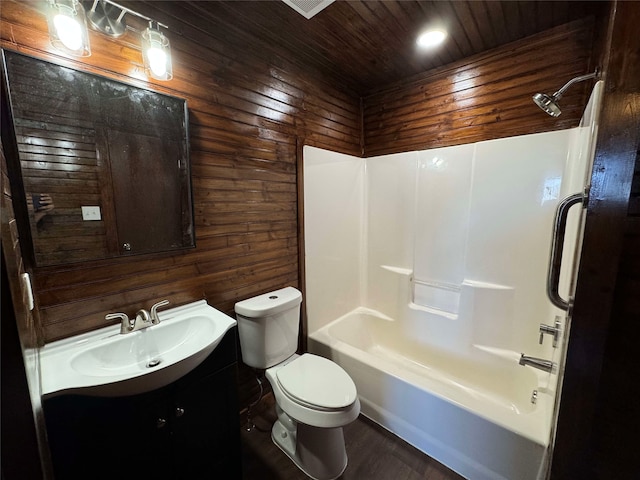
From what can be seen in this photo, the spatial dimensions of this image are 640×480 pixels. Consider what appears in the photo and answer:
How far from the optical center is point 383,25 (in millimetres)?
1521

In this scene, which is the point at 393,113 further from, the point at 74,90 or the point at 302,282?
the point at 74,90

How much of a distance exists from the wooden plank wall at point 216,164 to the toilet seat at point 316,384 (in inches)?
21.0

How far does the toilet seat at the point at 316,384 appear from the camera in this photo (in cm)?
129

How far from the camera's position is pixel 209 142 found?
1452 millimetres

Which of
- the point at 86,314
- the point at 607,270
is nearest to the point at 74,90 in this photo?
the point at 86,314

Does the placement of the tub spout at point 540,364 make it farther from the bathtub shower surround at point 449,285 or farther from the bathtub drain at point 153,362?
the bathtub drain at point 153,362

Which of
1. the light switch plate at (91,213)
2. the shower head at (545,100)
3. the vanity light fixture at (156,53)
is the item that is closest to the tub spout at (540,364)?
the shower head at (545,100)

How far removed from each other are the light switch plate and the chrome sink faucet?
43cm

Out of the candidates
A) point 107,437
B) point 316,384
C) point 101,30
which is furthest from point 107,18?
point 316,384

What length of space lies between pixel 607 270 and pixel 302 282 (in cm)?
164

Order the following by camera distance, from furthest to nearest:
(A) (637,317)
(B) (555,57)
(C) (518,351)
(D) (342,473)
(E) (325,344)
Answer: (E) (325,344) < (C) (518,351) < (B) (555,57) < (D) (342,473) < (A) (637,317)

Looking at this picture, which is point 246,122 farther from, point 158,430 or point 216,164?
point 158,430

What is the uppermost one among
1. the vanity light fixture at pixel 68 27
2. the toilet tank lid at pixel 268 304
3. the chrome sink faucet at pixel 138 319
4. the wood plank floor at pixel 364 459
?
the vanity light fixture at pixel 68 27

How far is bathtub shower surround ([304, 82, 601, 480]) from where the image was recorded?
138cm
